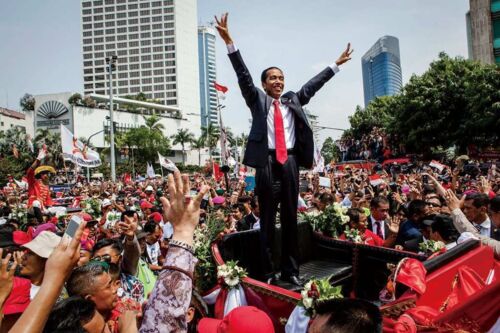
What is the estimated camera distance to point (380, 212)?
5707 millimetres

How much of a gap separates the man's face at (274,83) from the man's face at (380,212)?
2969 millimetres

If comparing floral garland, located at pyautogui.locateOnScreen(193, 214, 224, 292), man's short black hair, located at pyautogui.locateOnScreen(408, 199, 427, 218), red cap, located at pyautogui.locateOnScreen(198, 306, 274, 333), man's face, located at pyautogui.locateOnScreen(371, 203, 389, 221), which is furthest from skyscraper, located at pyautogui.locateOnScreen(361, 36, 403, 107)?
red cap, located at pyautogui.locateOnScreen(198, 306, 274, 333)

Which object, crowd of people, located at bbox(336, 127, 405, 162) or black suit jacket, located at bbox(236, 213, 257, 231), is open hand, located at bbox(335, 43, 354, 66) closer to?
black suit jacket, located at bbox(236, 213, 257, 231)

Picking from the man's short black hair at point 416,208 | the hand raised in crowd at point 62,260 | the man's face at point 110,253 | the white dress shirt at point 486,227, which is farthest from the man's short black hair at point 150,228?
the white dress shirt at point 486,227

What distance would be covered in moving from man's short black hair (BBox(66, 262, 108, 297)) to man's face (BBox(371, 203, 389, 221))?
4.20 metres

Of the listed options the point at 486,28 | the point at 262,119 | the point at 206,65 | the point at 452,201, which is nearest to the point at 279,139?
the point at 262,119

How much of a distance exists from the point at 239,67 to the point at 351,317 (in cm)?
230

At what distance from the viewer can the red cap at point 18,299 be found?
2.53 m

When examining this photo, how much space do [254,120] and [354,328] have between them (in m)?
2.13

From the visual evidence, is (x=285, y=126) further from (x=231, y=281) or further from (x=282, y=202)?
(x=231, y=281)

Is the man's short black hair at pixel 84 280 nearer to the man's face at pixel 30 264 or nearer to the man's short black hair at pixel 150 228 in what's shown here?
the man's face at pixel 30 264

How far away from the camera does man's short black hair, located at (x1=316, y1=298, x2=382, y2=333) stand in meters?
1.61

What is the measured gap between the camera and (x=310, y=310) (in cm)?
229

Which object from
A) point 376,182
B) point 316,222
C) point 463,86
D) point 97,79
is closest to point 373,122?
point 463,86
